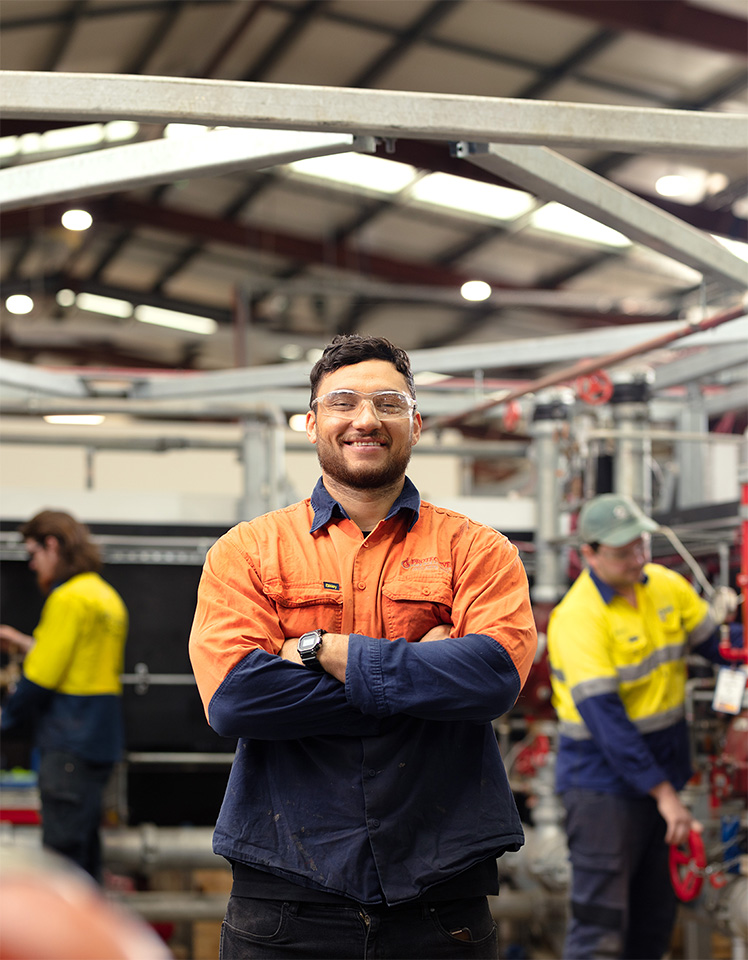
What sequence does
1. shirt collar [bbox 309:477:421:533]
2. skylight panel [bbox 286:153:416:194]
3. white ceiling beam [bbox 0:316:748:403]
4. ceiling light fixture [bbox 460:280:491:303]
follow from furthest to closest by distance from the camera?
ceiling light fixture [bbox 460:280:491:303]
skylight panel [bbox 286:153:416:194]
white ceiling beam [bbox 0:316:748:403]
shirt collar [bbox 309:477:421:533]

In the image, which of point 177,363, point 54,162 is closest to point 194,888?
point 54,162

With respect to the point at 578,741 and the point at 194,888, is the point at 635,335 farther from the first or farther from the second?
the point at 194,888

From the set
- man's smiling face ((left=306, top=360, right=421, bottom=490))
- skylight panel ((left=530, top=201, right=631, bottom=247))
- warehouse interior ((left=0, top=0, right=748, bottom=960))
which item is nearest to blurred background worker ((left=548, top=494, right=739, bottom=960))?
warehouse interior ((left=0, top=0, right=748, bottom=960))

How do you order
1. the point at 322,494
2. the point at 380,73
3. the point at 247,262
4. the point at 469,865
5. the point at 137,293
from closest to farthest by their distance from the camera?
the point at 469,865
the point at 322,494
the point at 380,73
the point at 247,262
the point at 137,293

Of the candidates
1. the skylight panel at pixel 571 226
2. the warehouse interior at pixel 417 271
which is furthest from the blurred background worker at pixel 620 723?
the skylight panel at pixel 571 226

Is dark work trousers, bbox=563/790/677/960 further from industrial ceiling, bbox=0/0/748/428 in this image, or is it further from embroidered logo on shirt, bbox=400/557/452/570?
embroidered logo on shirt, bbox=400/557/452/570

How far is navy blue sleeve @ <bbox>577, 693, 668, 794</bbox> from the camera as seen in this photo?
359cm

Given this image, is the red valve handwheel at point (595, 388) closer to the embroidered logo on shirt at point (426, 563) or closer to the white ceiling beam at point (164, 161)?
the white ceiling beam at point (164, 161)

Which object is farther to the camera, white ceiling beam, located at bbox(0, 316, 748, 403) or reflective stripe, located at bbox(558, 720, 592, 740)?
white ceiling beam, located at bbox(0, 316, 748, 403)

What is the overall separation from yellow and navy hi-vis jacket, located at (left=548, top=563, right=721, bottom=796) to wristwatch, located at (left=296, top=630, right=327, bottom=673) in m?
2.01

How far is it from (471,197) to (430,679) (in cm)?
872

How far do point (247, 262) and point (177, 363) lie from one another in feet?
13.0

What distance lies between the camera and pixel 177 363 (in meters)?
16.6

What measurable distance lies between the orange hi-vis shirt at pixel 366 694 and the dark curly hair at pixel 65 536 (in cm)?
308
